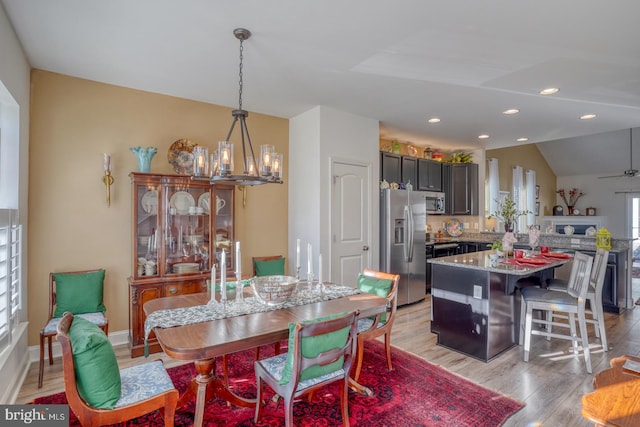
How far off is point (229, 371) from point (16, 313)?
175 cm

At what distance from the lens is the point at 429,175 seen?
607cm

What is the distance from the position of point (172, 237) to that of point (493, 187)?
6950 millimetres

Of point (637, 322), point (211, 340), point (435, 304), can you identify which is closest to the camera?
point (211, 340)

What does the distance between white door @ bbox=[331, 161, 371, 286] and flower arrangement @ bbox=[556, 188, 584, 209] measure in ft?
29.3

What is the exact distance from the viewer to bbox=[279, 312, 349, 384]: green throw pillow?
176cm

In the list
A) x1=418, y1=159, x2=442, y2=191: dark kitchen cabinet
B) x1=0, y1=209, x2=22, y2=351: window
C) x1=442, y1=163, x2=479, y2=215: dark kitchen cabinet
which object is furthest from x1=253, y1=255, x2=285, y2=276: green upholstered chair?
x1=442, y1=163, x2=479, y2=215: dark kitchen cabinet

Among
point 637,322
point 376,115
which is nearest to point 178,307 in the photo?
point 376,115

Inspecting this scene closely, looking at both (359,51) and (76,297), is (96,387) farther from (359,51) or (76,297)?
(359,51)

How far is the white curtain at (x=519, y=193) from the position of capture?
8492mm

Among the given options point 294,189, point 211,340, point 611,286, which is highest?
point 294,189

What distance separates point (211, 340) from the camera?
1707 mm

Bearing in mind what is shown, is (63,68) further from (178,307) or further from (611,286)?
(611,286)

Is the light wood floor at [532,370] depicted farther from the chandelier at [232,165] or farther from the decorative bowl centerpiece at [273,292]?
the chandelier at [232,165]

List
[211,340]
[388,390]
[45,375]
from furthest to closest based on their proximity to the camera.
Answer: [45,375] → [388,390] → [211,340]
